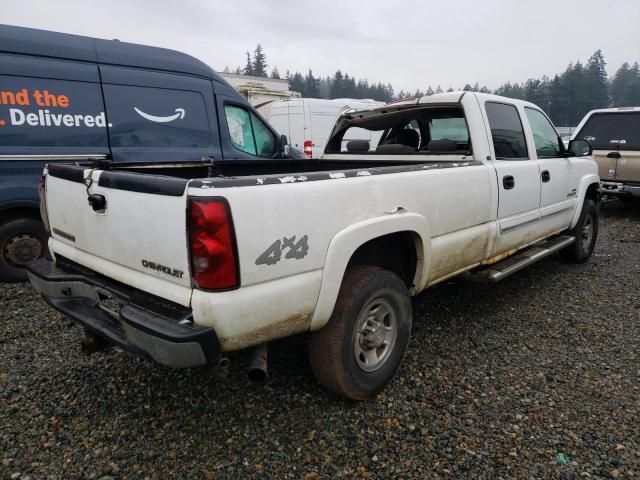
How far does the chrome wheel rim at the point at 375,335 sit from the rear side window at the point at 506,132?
179 centimetres

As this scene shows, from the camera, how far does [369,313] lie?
8.48 ft

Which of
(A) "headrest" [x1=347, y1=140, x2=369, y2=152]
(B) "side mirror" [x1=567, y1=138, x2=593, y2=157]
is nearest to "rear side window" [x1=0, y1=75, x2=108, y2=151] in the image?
(A) "headrest" [x1=347, y1=140, x2=369, y2=152]

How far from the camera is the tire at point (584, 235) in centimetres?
523

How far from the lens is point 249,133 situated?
20.8 ft

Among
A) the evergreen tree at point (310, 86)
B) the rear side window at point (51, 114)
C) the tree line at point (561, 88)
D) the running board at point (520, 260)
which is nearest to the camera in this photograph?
the running board at point (520, 260)

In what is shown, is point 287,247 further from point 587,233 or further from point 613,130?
point 613,130

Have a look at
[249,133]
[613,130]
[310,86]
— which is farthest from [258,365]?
[310,86]

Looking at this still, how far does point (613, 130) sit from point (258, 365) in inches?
361

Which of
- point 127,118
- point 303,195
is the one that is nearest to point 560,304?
point 303,195

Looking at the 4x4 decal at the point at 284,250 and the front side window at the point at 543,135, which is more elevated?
the front side window at the point at 543,135

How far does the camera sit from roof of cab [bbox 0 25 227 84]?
14.5 feet

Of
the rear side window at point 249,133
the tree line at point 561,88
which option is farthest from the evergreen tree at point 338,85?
the rear side window at point 249,133

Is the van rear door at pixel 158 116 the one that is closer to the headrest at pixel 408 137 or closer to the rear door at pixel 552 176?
the headrest at pixel 408 137

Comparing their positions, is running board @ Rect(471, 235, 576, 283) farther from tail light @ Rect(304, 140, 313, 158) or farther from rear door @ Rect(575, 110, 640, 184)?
tail light @ Rect(304, 140, 313, 158)
